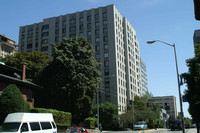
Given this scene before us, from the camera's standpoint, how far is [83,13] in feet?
263

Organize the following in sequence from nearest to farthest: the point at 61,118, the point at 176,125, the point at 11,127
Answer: the point at 11,127
the point at 61,118
the point at 176,125

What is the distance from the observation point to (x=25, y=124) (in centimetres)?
1509

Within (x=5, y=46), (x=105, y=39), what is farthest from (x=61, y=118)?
(x=5, y=46)

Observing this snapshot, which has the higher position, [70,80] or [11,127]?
[70,80]

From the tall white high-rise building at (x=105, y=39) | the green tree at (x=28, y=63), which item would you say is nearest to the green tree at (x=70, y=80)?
the green tree at (x=28, y=63)

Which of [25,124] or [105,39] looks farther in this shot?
[105,39]

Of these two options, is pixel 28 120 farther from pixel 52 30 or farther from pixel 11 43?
pixel 11 43

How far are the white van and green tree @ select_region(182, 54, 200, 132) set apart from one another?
12.0m

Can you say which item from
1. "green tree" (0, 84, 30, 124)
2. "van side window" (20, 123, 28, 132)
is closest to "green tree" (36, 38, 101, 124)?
"green tree" (0, 84, 30, 124)

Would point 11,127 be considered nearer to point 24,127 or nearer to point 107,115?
point 24,127

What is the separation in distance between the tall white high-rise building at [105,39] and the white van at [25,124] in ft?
166

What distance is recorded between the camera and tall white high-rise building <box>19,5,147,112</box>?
231ft

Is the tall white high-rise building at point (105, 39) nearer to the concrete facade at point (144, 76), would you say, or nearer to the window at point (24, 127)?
the concrete facade at point (144, 76)

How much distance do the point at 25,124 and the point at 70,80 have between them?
2492 centimetres
